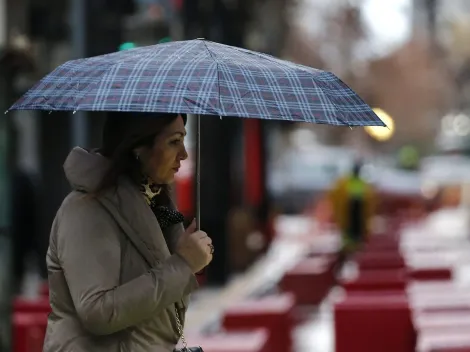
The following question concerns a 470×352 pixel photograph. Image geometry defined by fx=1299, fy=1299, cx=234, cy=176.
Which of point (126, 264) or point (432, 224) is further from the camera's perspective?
point (432, 224)

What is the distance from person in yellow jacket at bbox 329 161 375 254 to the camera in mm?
21297

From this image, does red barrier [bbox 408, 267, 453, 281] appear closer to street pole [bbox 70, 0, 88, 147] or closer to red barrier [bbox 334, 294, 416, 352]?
red barrier [bbox 334, 294, 416, 352]

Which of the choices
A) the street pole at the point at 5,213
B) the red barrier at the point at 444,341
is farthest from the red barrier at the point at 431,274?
the street pole at the point at 5,213

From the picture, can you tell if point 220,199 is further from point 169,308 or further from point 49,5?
point 169,308

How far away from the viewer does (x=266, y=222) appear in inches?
1089

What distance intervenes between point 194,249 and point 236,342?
13.8 ft

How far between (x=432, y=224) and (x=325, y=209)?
3.02m

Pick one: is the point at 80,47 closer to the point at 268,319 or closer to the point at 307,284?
the point at 268,319

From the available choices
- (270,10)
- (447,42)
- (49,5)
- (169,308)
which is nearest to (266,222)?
(270,10)

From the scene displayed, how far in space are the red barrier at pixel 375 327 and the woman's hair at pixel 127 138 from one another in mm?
5817

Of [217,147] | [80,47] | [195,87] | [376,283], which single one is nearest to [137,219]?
[195,87]

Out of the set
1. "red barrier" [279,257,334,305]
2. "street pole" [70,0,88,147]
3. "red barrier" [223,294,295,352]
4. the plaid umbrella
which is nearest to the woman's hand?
the plaid umbrella

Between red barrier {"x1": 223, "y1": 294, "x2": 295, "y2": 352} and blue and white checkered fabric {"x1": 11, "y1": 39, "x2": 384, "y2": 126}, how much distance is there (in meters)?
5.15

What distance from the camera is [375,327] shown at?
989 cm
